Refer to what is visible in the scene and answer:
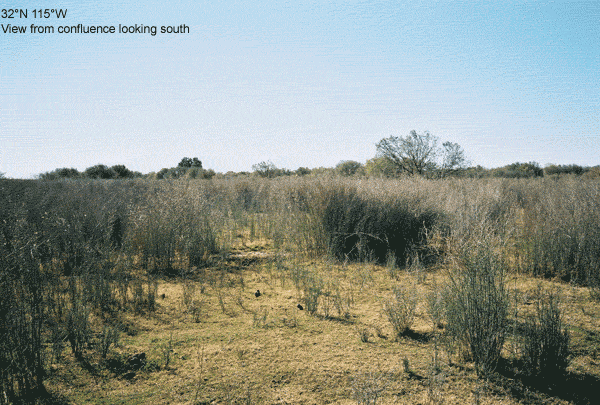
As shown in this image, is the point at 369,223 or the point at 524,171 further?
the point at 524,171

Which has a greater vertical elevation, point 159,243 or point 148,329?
point 159,243

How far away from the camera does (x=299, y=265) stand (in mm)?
6148

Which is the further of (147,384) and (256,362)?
(256,362)

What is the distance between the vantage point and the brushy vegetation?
2855 millimetres

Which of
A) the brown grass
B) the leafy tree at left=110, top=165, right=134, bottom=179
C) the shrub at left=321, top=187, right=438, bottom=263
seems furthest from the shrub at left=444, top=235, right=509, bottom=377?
the leafy tree at left=110, top=165, right=134, bottom=179

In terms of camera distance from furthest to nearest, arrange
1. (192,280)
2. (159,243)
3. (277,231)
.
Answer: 1. (277,231)
2. (159,243)
3. (192,280)

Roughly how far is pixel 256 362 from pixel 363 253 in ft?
13.7

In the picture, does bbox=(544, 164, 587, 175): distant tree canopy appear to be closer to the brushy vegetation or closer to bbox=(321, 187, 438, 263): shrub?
the brushy vegetation

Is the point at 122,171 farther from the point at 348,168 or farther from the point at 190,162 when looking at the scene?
the point at 348,168

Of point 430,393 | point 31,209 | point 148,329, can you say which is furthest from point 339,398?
point 31,209

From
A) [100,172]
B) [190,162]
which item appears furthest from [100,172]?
[190,162]

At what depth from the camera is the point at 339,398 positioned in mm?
2566

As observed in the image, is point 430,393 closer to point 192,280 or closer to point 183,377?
point 183,377

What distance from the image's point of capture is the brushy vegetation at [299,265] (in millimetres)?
2855
